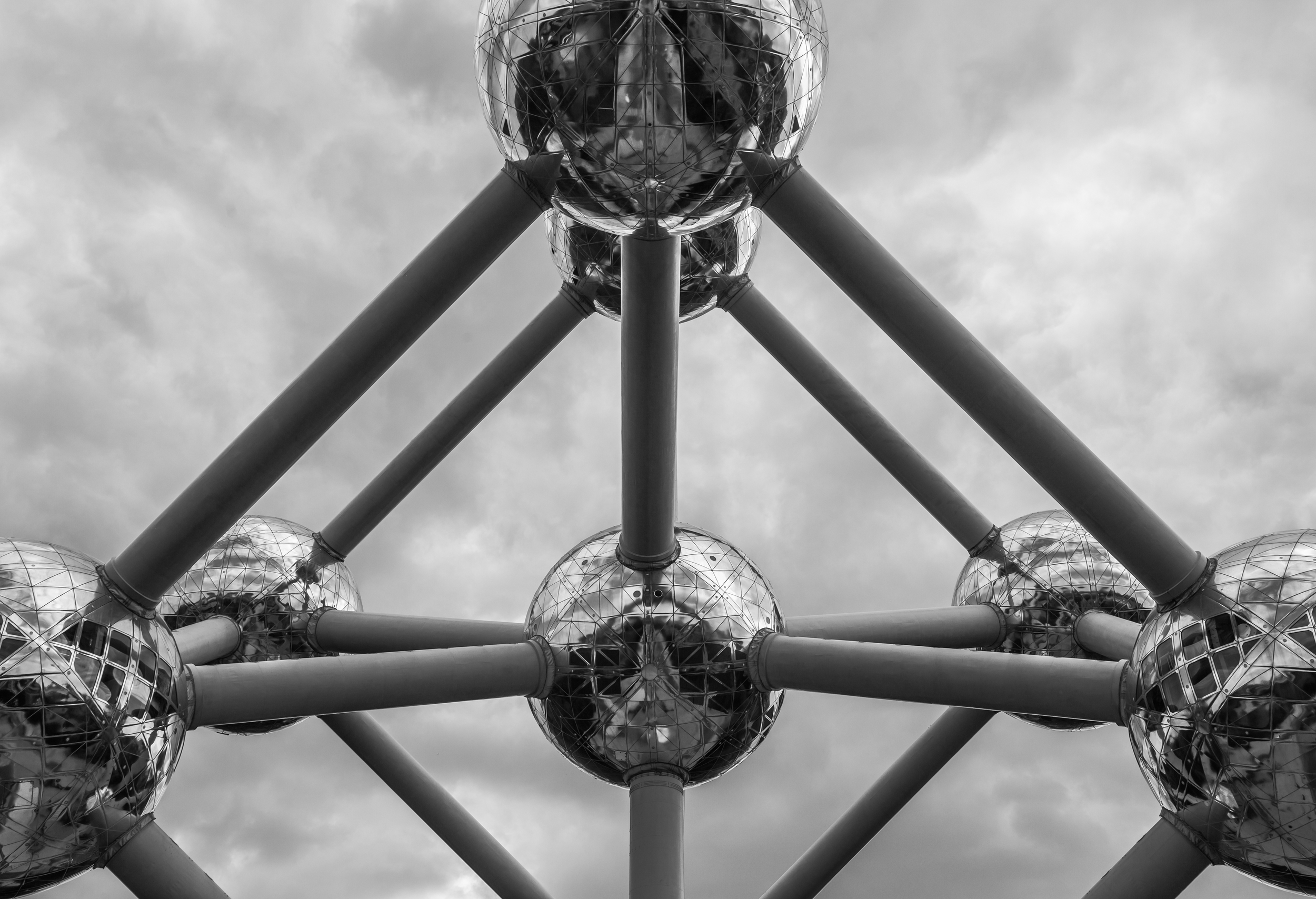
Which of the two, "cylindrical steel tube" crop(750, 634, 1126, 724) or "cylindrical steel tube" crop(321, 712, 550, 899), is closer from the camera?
"cylindrical steel tube" crop(750, 634, 1126, 724)

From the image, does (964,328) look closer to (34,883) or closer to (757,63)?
(757,63)

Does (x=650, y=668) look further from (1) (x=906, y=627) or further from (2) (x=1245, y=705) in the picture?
(2) (x=1245, y=705)

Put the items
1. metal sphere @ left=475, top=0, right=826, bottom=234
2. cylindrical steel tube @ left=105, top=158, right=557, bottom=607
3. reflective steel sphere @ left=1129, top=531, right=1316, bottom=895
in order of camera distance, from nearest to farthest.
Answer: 1. reflective steel sphere @ left=1129, top=531, right=1316, bottom=895
2. metal sphere @ left=475, top=0, right=826, bottom=234
3. cylindrical steel tube @ left=105, top=158, right=557, bottom=607

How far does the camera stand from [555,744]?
29.7 feet

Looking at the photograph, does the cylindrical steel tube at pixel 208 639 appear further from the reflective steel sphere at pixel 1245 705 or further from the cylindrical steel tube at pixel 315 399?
the reflective steel sphere at pixel 1245 705

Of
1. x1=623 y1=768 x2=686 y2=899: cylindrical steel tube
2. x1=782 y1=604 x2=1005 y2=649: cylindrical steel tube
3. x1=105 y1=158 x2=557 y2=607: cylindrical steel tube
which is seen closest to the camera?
x1=105 y1=158 x2=557 y2=607: cylindrical steel tube

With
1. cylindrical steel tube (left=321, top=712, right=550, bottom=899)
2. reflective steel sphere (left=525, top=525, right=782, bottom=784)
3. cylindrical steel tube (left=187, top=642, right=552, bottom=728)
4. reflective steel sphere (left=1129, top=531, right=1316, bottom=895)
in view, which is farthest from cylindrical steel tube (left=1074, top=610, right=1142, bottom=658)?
cylindrical steel tube (left=321, top=712, right=550, bottom=899)

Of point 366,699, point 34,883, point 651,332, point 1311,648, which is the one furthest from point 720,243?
point 34,883

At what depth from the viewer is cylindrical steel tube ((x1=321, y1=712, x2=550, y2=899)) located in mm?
10820

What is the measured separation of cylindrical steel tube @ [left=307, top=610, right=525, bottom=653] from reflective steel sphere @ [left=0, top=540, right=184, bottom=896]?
3047mm

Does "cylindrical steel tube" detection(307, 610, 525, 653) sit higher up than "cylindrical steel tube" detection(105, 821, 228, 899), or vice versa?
"cylindrical steel tube" detection(307, 610, 525, 653)

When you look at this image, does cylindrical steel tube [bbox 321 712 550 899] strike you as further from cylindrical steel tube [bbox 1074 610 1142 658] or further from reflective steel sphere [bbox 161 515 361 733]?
cylindrical steel tube [bbox 1074 610 1142 658]

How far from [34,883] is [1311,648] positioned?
6.86 m

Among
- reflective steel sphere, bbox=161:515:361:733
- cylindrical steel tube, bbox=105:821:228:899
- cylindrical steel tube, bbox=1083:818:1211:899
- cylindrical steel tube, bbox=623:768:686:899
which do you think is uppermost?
reflective steel sphere, bbox=161:515:361:733
